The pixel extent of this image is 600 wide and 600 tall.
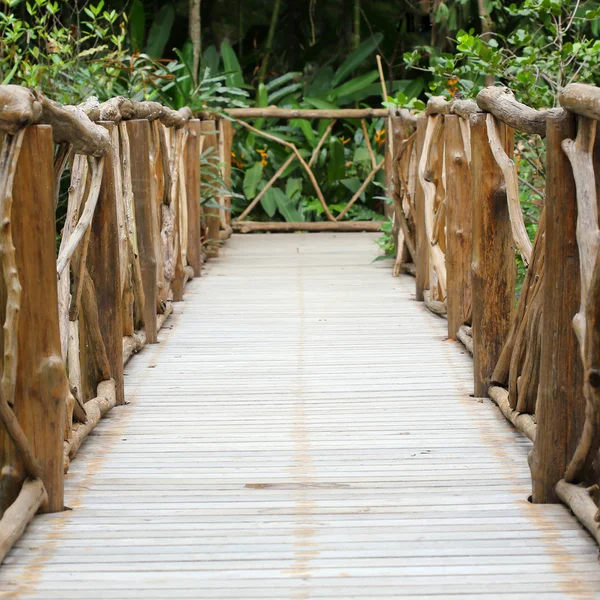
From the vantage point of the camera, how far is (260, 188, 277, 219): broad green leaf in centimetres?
993

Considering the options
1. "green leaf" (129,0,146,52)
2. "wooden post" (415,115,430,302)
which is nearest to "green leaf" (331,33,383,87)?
"green leaf" (129,0,146,52)

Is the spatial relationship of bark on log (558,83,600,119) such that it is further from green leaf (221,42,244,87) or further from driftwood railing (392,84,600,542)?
green leaf (221,42,244,87)

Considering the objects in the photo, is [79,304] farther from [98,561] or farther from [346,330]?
[346,330]

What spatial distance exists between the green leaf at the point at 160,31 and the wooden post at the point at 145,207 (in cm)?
594

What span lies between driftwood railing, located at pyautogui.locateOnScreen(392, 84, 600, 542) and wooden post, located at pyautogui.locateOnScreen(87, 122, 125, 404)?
3.92ft

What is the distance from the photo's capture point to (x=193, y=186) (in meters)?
6.84

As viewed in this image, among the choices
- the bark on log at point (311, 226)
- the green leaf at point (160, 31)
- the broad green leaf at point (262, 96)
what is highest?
the green leaf at point (160, 31)

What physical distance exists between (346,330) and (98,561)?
9.36ft

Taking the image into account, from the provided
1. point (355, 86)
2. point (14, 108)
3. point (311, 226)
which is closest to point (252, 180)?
point (311, 226)

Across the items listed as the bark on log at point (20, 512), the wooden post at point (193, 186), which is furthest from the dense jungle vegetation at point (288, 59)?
the bark on log at point (20, 512)

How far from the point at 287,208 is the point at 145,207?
5.20 metres

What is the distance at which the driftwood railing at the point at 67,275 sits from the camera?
247 centimetres

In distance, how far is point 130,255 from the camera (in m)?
4.48

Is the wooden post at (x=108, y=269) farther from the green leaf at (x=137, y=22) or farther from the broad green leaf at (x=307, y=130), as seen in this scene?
the green leaf at (x=137, y=22)
